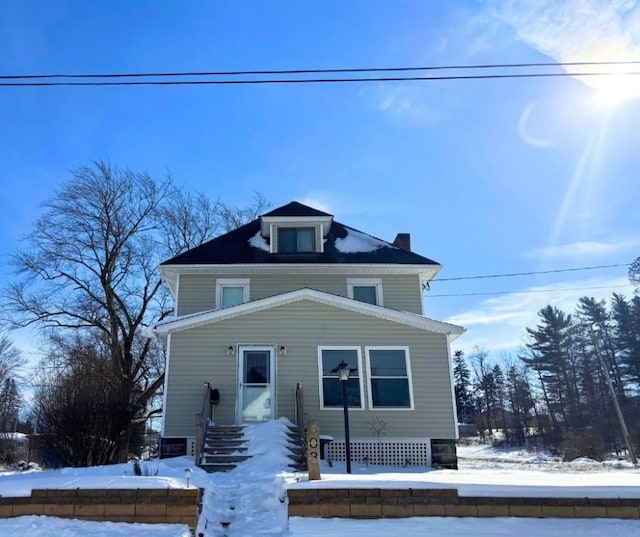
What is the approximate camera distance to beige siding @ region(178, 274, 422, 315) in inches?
629

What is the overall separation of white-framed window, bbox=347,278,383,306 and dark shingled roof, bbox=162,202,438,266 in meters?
0.66

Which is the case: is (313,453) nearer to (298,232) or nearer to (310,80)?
(310,80)

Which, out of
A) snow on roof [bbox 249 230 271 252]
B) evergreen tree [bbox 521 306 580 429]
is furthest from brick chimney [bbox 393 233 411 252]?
evergreen tree [bbox 521 306 580 429]

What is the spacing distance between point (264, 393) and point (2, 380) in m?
25.3

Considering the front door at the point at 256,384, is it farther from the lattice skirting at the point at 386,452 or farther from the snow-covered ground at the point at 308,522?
the snow-covered ground at the point at 308,522

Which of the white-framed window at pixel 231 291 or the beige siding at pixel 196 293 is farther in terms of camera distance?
the white-framed window at pixel 231 291

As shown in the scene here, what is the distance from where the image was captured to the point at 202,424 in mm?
10461

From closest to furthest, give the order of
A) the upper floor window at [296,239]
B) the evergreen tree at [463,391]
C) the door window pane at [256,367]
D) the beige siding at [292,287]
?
the door window pane at [256,367]
the beige siding at [292,287]
the upper floor window at [296,239]
the evergreen tree at [463,391]

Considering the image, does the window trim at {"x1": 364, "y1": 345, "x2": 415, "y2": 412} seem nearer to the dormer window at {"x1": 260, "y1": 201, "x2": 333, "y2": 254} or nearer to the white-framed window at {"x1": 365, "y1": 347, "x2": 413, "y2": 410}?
the white-framed window at {"x1": 365, "y1": 347, "x2": 413, "y2": 410}

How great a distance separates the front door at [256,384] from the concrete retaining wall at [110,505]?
7.11m

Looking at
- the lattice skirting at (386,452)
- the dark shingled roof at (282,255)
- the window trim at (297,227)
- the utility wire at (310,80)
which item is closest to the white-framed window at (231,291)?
the dark shingled roof at (282,255)

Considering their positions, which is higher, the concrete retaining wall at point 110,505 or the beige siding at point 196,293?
the beige siding at point 196,293

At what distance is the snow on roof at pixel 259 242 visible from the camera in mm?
17438

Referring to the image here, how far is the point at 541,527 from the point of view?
5.14m
